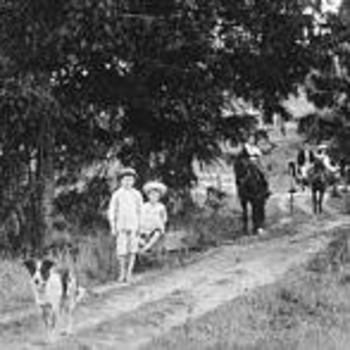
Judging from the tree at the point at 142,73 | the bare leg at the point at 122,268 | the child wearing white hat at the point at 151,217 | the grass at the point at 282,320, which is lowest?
the grass at the point at 282,320

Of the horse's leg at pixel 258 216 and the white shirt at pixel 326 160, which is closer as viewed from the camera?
the horse's leg at pixel 258 216

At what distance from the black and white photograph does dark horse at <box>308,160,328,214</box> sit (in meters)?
2.66

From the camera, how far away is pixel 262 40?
19328 mm

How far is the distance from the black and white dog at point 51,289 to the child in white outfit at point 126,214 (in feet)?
12.8

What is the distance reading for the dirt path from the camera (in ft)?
35.6

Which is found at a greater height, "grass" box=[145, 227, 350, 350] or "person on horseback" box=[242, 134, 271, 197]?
"person on horseback" box=[242, 134, 271, 197]

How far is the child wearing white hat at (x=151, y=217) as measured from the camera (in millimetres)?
15473

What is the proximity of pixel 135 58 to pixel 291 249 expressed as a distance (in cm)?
435

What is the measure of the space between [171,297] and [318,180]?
13.3 m

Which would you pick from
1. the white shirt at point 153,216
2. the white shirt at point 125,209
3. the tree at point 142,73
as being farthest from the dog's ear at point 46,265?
the tree at point 142,73

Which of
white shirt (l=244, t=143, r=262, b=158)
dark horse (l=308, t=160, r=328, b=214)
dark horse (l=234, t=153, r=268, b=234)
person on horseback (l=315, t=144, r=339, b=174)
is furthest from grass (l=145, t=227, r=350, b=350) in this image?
person on horseback (l=315, t=144, r=339, b=174)

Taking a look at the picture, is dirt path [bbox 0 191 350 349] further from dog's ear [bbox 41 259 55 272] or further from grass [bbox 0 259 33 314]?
grass [bbox 0 259 33 314]

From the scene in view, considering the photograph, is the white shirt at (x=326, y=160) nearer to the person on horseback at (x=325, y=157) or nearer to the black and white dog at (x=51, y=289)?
the person on horseback at (x=325, y=157)

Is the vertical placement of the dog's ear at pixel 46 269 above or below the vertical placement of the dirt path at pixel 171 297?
above
